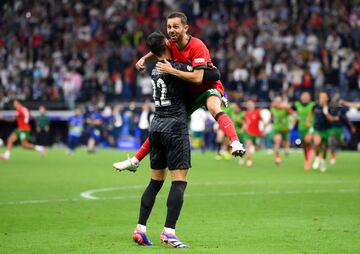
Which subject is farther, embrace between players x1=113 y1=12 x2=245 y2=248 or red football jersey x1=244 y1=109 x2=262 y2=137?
red football jersey x1=244 y1=109 x2=262 y2=137

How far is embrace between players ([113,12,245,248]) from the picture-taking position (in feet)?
34.7

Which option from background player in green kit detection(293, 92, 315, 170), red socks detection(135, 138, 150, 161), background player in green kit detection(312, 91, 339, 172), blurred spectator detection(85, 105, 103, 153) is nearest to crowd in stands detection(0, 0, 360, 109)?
blurred spectator detection(85, 105, 103, 153)

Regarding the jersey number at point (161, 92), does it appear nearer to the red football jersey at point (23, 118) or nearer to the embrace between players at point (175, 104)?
the embrace between players at point (175, 104)

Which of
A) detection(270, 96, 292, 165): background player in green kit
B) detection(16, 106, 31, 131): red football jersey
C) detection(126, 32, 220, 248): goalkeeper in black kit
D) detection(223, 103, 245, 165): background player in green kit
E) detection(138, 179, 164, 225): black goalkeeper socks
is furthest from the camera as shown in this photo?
detection(16, 106, 31, 131): red football jersey

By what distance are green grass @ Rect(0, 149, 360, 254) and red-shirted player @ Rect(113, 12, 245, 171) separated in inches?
49.1

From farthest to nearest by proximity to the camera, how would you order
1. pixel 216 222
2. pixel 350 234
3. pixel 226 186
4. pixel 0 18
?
pixel 0 18, pixel 226 186, pixel 216 222, pixel 350 234

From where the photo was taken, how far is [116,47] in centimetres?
4494

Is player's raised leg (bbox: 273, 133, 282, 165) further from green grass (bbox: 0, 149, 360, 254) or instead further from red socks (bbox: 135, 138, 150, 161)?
red socks (bbox: 135, 138, 150, 161)

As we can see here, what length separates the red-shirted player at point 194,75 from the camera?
415 inches

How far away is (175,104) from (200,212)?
14.5 ft

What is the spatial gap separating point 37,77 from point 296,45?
1368 centimetres

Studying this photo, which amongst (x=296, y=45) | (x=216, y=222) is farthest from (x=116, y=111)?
(x=216, y=222)

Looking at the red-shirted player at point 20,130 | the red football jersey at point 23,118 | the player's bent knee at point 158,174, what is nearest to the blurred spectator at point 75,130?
the red-shirted player at point 20,130

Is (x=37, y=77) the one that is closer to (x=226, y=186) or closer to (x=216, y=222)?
(x=226, y=186)
